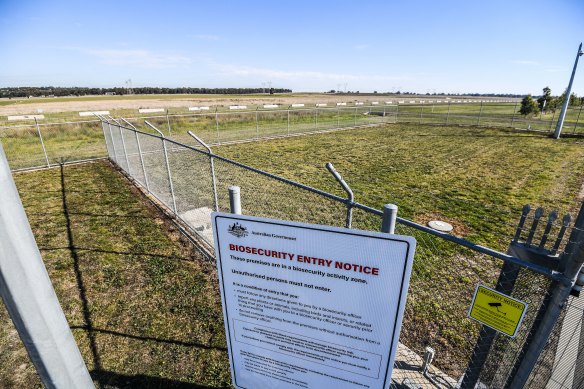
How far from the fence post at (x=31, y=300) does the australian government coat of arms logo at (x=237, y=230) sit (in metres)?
0.87

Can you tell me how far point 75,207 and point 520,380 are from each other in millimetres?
9769

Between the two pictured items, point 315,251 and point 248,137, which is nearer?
point 315,251

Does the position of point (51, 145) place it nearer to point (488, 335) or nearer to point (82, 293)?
point (82, 293)

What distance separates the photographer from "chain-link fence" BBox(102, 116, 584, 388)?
1893 millimetres

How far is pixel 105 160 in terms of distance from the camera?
13719 mm

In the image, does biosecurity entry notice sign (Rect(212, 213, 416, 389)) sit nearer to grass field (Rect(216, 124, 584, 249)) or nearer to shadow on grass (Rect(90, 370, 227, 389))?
shadow on grass (Rect(90, 370, 227, 389))

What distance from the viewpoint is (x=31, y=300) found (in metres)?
1.37

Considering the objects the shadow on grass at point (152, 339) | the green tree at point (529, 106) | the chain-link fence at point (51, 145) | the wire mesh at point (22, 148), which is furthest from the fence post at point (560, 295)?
the green tree at point (529, 106)

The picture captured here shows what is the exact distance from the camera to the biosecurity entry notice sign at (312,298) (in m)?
1.43

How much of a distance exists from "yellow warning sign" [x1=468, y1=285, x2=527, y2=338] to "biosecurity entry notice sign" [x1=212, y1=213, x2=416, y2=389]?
0.58 metres

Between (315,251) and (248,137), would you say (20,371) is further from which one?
(248,137)

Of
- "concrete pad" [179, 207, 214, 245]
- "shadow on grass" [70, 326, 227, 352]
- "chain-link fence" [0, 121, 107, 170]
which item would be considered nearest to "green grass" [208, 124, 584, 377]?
"concrete pad" [179, 207, 214, 245]

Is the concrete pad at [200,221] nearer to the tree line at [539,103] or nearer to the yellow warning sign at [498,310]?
the yellow warning sign at [498,310]

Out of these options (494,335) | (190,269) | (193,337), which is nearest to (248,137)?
(190,269)
